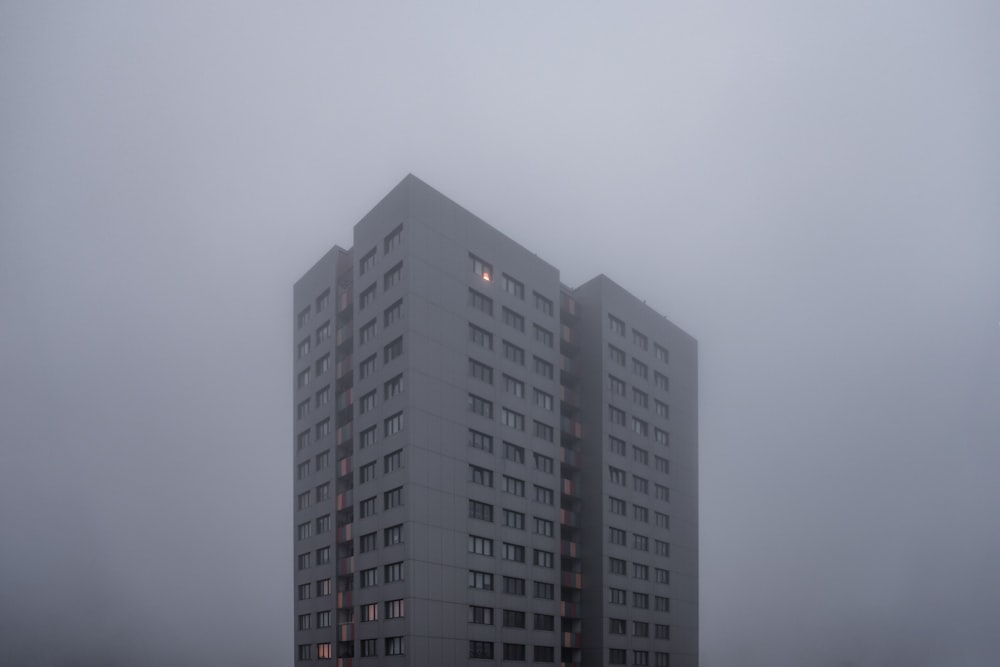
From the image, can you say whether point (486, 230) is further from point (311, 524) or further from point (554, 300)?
point (311, 524)

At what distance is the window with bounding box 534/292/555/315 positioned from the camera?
9050 cm

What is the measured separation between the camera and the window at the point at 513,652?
7704 centimetres

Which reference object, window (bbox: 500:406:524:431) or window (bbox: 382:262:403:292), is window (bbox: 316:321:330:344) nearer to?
window (bbox: 382:262:403:292)

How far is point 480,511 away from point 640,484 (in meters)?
28.4

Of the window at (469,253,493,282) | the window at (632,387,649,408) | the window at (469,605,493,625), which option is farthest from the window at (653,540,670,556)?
the window at (469,253,493,282)

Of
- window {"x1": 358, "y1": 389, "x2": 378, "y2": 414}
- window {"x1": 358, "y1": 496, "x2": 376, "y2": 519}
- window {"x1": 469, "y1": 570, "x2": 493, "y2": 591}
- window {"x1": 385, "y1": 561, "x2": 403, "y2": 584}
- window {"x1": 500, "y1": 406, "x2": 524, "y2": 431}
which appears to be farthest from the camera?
window {"x1": 500, "y1": 406, "x2": 524, "y2": 431}

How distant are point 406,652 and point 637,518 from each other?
37.6m

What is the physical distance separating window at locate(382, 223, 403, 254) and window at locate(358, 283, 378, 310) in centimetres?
359

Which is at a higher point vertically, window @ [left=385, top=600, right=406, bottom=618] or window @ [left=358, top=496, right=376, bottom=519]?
window @ [left=358, top=496, right=376, bottom=519]

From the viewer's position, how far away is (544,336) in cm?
9012

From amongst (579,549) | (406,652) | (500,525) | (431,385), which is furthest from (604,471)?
(406,652)

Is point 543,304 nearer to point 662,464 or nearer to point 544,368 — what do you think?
point 544,368

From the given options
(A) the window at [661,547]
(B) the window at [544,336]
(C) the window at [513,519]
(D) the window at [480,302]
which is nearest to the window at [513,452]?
(C) the window at [513,519]

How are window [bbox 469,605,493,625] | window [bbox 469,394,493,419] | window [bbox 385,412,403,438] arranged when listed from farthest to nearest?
window [bbox 469,394,493,419] < window [bbox 469,605,493,625] < window [bbox 385,412,403,438]
